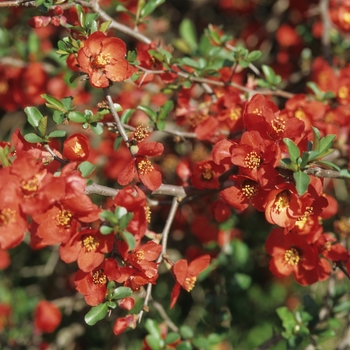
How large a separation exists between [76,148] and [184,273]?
44cm

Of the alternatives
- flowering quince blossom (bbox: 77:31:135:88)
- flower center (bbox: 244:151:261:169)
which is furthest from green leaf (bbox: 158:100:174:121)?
flower center (bbox: 244:151:261:169)

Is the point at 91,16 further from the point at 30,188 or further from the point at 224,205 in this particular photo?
the point at 224,205

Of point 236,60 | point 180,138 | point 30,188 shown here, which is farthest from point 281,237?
point 30,188

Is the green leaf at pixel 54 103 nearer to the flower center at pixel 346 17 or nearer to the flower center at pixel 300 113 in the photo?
the flower center at pixel 300 113

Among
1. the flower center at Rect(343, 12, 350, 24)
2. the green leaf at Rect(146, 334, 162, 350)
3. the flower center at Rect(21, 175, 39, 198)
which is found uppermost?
the flower center at Rect(343, 12, 350, 24)

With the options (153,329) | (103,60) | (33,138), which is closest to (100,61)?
(103,60)

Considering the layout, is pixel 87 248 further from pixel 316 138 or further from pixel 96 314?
pixel 316 138

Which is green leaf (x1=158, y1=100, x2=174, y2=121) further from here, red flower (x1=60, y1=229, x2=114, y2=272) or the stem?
red flower (x1=60, y1=229, x2=114, y2=272)

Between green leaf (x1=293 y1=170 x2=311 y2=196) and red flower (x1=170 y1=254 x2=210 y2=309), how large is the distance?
0.38 meters

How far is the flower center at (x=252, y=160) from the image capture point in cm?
107

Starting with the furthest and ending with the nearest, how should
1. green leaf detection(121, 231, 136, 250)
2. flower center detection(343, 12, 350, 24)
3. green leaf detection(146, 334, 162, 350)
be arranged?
1. flower center detection(343, 12, 350, 24)
2. green leaf detection(146, 334, 162, 350)
3. green leaf detection(121, 231, 136, 250)

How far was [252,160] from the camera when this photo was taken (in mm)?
1078

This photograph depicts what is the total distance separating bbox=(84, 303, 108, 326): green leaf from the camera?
1058mm

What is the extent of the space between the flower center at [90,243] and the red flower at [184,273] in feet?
0.77
